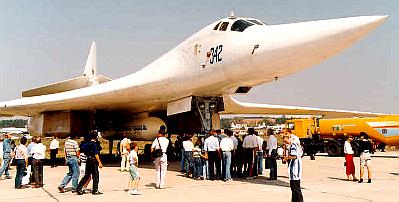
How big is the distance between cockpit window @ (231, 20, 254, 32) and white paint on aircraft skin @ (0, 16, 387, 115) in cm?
14

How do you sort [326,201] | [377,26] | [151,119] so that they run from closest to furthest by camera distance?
[326,201]
[377,26]
[151,119]

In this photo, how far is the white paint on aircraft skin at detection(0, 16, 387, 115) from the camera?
313 inches

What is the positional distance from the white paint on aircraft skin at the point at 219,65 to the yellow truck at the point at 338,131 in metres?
8.96

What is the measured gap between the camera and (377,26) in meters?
7.53

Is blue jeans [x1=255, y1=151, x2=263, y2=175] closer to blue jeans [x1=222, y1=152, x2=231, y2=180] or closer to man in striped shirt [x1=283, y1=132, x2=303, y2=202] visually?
blue jeans [x1=222, y1=152, x2=231, y2=180]

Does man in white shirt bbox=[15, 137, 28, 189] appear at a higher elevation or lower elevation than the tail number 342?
lower

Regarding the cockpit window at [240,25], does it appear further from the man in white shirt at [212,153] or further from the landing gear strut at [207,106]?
the man in white shirt at [212,153]

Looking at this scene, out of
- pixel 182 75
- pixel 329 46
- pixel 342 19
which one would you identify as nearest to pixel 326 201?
pixel 329 46

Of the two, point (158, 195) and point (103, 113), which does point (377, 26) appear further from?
point (103, 113)

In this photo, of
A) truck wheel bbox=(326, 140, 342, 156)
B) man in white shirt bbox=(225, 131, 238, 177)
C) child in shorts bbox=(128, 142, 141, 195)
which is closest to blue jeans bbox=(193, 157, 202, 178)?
man in white shirt bbox=(225, 131, 238, 177)

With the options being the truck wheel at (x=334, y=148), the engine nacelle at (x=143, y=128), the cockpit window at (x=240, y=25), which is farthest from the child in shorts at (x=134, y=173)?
the truck wheel at (x=334, y=148)

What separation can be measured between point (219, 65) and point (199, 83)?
111 cm

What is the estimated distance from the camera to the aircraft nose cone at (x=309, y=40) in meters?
7.53

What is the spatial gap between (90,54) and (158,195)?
67.6 feet
